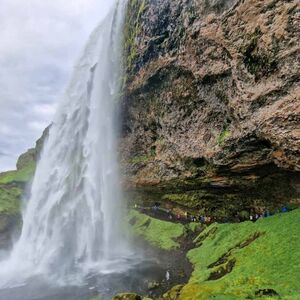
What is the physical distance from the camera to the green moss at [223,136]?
3055cm

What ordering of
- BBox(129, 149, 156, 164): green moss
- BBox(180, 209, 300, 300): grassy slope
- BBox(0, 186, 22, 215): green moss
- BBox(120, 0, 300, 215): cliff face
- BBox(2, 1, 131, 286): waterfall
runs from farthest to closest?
BBox(0, 186, 22, 215): green moss, BBox(129, 149, 156, 164): green moss, BBox(2, 1, 131, 286): waterfall, BBox(120, 0, 300, 215): cliff face, BBox(180, 209, 300, 300): grassy slope

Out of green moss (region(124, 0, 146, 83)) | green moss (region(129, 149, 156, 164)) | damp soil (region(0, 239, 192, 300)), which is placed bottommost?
damp soil (region(0, 239, 192, 300))

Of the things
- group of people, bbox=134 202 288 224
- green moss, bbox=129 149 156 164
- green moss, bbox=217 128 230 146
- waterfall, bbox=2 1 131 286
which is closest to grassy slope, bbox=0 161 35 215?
waterfall, bbox=2 1 131 286

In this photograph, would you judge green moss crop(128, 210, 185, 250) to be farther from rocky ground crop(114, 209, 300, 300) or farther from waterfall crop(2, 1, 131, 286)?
waterfall crop(2, 1, 131, 286)

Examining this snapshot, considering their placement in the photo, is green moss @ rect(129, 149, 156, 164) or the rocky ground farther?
green moss @ rect(129, 149, 156, 164)

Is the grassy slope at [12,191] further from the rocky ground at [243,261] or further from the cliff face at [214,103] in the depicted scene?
the rocky ground at [243,261]

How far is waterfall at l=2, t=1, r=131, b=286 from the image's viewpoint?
41.2 metres

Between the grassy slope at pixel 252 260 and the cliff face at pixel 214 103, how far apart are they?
15.4 ft

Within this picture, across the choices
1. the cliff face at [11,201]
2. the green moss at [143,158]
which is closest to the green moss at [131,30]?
the green moss at [143,158]

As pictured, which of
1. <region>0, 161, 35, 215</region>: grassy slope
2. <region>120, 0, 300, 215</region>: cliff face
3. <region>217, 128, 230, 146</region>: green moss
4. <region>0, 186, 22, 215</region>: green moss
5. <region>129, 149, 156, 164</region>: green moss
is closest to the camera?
<region>120, 0, 300, 215</region>: cliff face

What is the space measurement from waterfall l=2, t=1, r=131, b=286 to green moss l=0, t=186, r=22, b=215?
476 inches

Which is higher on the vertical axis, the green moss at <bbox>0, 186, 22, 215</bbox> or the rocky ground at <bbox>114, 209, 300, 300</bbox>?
the green moss at <bbox>0, 186, 22, 215</bbox>

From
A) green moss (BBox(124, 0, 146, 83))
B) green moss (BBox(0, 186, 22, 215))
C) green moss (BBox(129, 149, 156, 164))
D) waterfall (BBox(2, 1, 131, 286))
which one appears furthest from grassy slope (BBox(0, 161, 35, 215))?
green moss (BBox(124, 0, 146, 83))

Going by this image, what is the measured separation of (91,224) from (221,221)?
15.3 m
